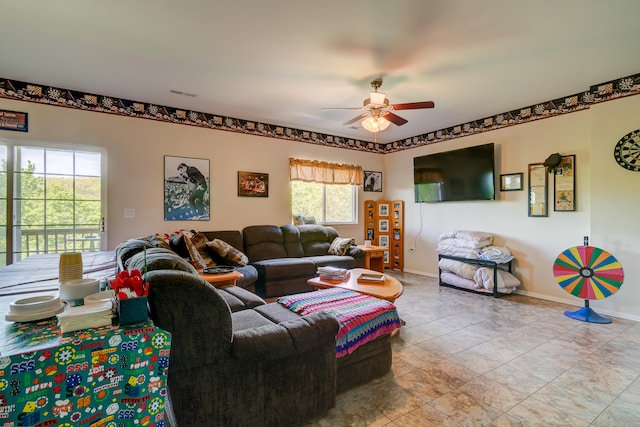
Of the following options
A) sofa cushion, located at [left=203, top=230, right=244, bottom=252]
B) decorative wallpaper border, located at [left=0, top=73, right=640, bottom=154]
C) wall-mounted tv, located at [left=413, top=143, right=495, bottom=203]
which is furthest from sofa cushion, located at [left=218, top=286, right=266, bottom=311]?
wall-mounted tv, located at [left=413, top=143, right=495, bottom=203]

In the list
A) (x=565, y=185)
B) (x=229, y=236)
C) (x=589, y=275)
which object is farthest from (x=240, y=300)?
(x=565, y=185)

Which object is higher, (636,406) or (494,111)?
(494,111)

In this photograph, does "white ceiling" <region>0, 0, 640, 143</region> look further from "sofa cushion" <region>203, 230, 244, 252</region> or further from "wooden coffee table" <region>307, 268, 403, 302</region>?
"wooden coffee table" <region>307, 268, 403, 302</region>

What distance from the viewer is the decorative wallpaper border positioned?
336cm

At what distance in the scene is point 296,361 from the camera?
5.32 feet

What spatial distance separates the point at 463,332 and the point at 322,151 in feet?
12.5

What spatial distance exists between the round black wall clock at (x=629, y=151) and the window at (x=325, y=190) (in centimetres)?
369

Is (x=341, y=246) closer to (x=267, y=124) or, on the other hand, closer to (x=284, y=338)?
(x=267, y=124)

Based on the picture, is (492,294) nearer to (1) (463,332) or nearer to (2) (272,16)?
(1) (463,332)

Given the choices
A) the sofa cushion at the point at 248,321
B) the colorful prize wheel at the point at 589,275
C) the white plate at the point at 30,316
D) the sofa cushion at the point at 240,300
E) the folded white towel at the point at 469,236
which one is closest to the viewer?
the white plate at the point at 30,316

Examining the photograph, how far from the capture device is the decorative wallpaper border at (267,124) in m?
3.36

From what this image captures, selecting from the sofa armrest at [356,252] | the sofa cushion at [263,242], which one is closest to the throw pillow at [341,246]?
the sofa armrest at [356,252]

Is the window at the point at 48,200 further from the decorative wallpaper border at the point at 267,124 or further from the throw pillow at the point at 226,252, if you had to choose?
the throw pillow at the point at 226,252

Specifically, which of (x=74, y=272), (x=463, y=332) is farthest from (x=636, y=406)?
(x=74, y=272)
